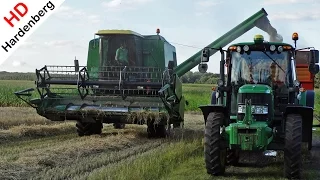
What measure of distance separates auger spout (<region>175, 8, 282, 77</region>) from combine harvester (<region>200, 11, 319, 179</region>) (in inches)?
241

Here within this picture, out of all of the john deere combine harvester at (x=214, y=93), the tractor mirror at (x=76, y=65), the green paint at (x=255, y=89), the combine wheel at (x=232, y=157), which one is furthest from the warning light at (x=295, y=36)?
the tractor mirror at (x=76, y=65)

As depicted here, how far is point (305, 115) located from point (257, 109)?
0.90 metres

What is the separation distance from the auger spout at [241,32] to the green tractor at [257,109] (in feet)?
20.0

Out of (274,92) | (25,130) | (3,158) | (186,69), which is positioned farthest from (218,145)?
(186,69)

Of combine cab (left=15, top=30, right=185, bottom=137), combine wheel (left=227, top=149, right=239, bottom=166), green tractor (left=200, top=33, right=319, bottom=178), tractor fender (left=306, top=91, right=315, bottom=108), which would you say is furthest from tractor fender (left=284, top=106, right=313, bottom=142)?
combine cab (left=15, top=30, right=185, bottom=137)

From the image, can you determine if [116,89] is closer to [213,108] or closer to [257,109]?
[213,108]

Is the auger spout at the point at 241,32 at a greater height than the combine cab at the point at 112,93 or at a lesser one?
greater

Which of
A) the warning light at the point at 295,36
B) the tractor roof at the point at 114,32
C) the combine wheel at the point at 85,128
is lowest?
the combine wheel at the point at 85,128

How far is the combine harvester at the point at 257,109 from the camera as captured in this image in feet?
24.7

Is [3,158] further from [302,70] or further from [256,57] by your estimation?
[302,70]

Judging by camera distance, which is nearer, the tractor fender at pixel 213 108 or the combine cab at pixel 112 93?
the tractor fender at pixel 213 108

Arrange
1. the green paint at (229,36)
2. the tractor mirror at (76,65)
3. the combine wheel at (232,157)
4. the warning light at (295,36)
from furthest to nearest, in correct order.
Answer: the green paint at (229,36), the tractor mirror at (76,65), the warning light at (295,36), the combine wheel at (232,157)

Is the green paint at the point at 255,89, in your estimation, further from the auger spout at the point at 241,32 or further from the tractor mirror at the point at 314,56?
the auger spout at the point at 241,32

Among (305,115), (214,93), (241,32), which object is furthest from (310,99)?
(241,32)
